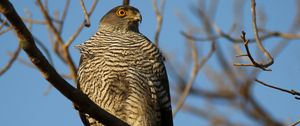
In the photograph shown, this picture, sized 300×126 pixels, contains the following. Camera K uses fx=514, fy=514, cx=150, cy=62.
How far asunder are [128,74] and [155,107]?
58 cm

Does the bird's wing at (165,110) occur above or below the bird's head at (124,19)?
below

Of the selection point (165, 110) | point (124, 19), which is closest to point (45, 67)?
point (165, 110)

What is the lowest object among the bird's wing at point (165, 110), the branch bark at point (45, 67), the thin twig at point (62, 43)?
the bird's wing at point (165, 110)

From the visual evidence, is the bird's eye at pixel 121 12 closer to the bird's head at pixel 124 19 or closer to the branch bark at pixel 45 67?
the bird's head at pixel 124 19

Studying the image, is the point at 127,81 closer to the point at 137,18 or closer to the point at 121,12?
the point at 137,18

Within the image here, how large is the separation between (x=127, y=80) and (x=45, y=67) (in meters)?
2.40

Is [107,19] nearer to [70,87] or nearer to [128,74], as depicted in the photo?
[128,74]

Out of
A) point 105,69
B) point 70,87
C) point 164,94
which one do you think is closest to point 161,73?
point 164,94

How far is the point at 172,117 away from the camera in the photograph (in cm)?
655

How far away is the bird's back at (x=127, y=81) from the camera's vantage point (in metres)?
6.20

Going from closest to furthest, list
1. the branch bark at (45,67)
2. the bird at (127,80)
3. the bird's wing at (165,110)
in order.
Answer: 1. the branch bark at (45,67)
2. the bird at (127,80)
3. the bird's wing at (165,110)

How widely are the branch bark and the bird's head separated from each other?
2929mm

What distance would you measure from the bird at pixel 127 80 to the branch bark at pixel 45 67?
1.55m

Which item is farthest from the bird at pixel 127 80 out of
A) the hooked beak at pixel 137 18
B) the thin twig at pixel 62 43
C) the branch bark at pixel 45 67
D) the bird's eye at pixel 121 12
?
the branch bark at pixel 45 67
